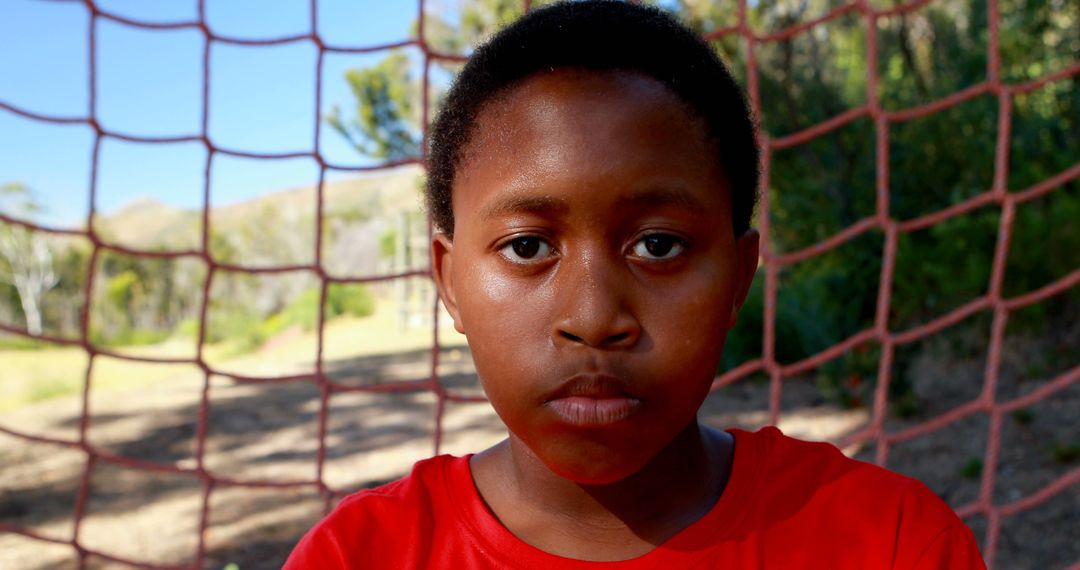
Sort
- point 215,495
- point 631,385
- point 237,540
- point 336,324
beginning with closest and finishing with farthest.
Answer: point 631,385 → point 237,540 → point 215,495 → point 336,324

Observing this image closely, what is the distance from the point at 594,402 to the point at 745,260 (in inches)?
10.6

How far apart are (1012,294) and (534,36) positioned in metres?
3.50

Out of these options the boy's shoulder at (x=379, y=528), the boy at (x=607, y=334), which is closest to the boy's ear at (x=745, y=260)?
the boy at (x=607, y=334)

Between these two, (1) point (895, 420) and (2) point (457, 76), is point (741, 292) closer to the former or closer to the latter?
(2) point (457, 76)

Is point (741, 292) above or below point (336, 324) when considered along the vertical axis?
above

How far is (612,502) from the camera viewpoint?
920 mm

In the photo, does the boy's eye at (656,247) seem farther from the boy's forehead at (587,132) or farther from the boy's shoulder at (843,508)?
the boy's shoulder at (843,508)

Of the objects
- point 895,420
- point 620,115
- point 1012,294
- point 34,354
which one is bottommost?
point 34,354

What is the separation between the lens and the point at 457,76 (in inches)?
37.9

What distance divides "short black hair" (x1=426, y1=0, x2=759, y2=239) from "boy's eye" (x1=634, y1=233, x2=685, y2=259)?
11cm

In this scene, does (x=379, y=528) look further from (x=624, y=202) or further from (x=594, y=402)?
(x=624, y=202)

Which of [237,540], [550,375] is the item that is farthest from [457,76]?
[237,540]

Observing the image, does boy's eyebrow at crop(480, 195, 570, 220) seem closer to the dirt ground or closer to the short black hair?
the short black hair

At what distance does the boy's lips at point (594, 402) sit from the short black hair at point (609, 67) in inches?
9.1
